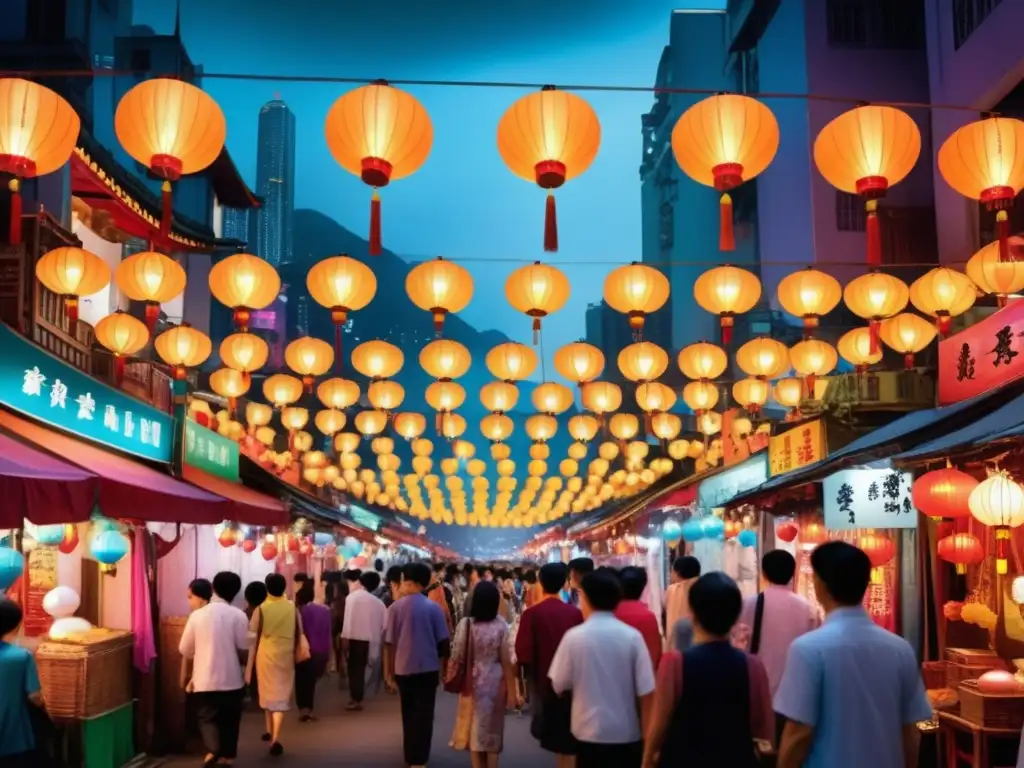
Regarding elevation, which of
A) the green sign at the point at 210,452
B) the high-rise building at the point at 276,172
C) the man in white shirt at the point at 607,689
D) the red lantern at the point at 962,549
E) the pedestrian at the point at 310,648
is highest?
the high-rise building at the point at 276,172

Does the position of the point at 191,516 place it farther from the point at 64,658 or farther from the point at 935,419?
the point at 935,419

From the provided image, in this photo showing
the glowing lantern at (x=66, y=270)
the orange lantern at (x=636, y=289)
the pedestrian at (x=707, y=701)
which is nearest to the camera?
the pedestrian at (x=707, y=701)

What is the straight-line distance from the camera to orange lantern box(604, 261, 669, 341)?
14.1 metres

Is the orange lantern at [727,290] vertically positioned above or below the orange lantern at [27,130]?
below

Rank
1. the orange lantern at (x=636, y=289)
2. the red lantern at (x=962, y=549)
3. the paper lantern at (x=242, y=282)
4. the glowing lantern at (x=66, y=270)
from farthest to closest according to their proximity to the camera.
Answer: the orange lantern at (x=636, y=289), the paper lantern at (x=242, y=282), the glowing lantern at (x=66, y=270), the red lantern at (x=962, y=549)

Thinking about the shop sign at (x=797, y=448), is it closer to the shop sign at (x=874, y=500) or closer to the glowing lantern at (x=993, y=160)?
the shop sign at (x=874, y=500)

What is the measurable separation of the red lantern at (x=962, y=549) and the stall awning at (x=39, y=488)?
7671 mm

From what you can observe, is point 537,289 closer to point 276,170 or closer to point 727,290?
point 727,290

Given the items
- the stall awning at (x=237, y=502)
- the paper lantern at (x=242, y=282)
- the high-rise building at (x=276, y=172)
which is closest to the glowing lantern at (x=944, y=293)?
the paper lantern at (x=242, y=282)

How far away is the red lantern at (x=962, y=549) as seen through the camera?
990 centimetres

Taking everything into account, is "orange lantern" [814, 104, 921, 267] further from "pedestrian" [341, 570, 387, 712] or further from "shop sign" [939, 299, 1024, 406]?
"pedestrian" [341, 570, 387, 712]

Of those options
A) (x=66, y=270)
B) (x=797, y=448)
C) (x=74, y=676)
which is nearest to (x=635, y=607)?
(x=74, y=676)

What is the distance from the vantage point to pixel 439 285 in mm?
13758

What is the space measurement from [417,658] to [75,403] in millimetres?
4359
